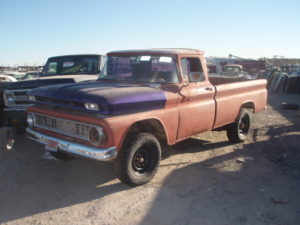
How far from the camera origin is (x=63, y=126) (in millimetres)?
3598

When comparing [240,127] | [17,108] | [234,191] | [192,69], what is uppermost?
[192,69]

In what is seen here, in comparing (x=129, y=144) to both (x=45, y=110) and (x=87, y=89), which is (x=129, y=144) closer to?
(x=87, y=89)

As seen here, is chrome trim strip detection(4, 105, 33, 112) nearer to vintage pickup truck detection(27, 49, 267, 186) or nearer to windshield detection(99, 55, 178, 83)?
vintage pickup truck detection(27, 49, 267, 186)

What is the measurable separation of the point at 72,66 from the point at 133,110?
157 inches

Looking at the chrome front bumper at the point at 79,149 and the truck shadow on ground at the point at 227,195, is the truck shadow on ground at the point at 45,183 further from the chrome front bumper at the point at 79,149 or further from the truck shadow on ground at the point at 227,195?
the truck shadow on ground at the point at 227,195

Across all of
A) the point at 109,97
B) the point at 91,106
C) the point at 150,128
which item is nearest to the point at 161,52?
the point at 150,128

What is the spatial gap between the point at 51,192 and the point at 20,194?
0.37 metres

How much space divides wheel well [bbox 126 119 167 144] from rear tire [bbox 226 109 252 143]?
2.19 m

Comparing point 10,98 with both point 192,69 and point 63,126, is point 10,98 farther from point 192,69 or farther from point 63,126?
point 192,69

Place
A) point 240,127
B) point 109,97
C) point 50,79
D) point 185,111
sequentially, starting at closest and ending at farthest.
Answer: point 109,97
point 185,111
point 50,79
point 240,127

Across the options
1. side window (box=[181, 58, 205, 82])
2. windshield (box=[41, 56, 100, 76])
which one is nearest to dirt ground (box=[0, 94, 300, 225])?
side window (box=[181, 58, 205, 82])

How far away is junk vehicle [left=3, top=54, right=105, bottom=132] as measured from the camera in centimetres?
565

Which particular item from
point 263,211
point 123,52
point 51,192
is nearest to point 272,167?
point 263,211

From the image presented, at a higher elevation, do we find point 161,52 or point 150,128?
point 161,52
